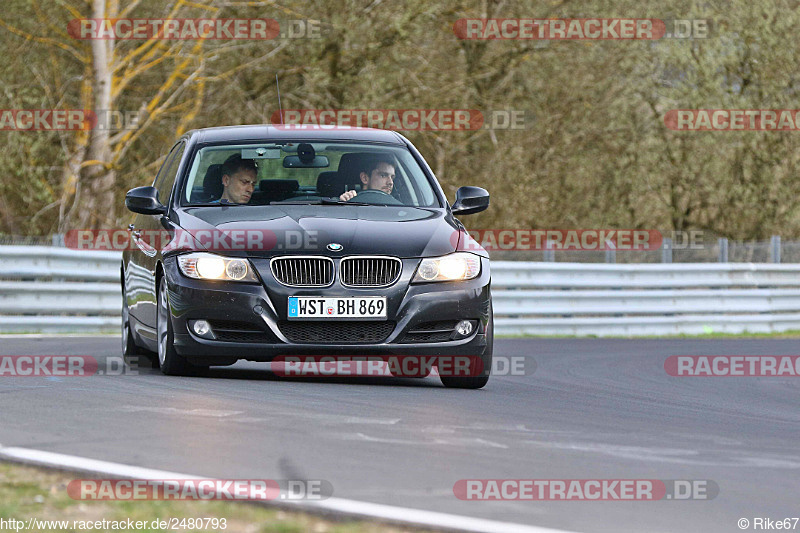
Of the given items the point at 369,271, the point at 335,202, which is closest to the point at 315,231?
the point at 369,271

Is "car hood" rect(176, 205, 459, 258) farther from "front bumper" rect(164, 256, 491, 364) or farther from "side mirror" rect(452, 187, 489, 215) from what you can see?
"side mirror" rect(452, 187, 489, 215)

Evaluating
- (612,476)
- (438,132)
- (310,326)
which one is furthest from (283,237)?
(438,132)

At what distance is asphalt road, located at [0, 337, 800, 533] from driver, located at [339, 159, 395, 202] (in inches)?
51.4

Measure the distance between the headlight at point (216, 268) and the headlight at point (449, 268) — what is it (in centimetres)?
101

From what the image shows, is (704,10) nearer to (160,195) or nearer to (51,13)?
(51,13)

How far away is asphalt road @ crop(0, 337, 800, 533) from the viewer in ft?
17.5

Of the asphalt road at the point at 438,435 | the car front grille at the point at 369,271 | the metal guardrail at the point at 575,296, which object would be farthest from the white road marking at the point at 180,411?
the metal guardrail at the point at 575,296

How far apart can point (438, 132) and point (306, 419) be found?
19.3 m

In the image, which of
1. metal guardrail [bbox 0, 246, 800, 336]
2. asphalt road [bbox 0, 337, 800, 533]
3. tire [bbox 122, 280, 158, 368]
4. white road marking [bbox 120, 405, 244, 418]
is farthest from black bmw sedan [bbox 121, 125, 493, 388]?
metal guardrail [bbox 0, 246, 800, 336]

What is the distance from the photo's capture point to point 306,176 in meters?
10.7

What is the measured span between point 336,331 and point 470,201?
172 cm

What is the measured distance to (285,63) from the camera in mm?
25422

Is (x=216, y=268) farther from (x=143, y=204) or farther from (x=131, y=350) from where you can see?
(x=131, y=350)

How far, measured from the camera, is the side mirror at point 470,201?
412 inches
